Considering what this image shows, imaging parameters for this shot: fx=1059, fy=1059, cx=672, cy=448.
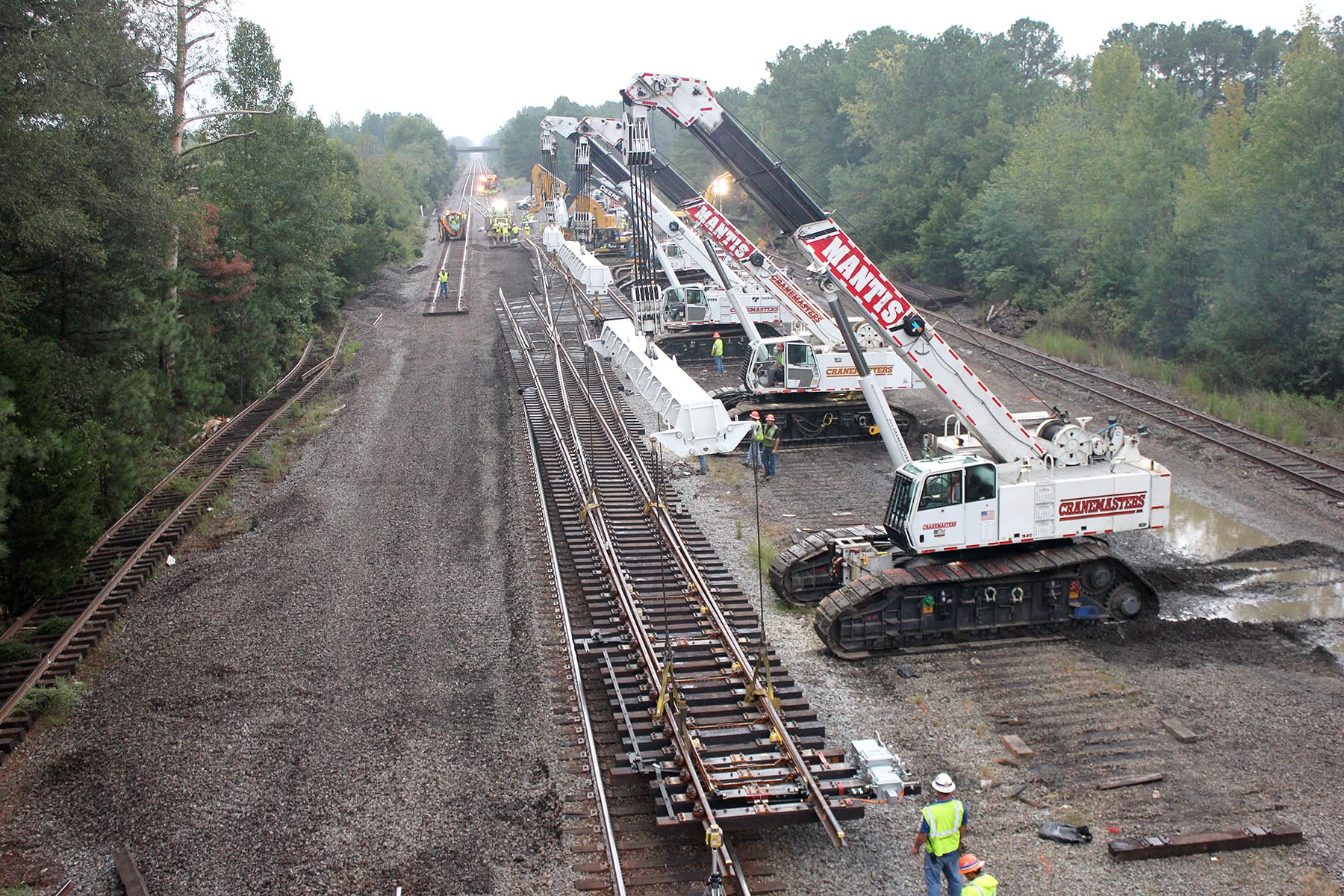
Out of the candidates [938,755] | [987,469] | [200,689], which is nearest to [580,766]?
[938,755]

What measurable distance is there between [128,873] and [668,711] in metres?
5.09

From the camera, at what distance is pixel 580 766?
10664 millimetres

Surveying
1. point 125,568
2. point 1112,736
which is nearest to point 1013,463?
point 1112,736

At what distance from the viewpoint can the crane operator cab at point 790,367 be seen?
24.0 m

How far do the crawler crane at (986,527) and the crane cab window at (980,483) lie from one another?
0.05 ft

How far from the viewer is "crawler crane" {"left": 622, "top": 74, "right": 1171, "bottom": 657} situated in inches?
539

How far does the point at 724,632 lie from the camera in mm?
13039

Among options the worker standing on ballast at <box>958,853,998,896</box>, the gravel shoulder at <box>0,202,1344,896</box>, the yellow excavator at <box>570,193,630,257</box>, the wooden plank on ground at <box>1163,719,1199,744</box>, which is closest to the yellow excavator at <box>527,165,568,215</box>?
the yellow excavator at <box>570,193,630,257</box>

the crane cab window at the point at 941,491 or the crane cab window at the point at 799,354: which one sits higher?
the crane cab window at the point at 799,354

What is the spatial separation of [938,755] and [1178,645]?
477 centimetres

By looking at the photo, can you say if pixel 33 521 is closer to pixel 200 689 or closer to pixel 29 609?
pixel 29 609

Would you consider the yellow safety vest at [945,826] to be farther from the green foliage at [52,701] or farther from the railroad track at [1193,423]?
the railroad track at [1193,423]

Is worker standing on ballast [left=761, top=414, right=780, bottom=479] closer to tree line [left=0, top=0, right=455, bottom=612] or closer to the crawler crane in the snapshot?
the crawler crane

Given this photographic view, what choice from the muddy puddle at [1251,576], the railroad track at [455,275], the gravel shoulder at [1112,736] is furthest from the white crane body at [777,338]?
the railroad track at [455,275]
